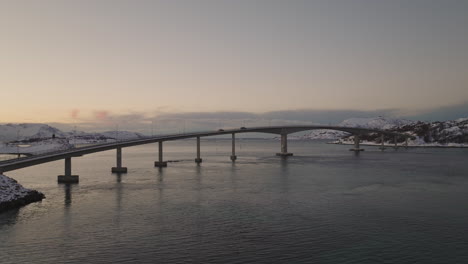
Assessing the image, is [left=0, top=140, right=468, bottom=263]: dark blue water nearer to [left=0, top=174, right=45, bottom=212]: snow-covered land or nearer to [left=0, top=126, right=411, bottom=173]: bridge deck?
[left=0, top=174, right=45, bottom=212]: snow-covered land

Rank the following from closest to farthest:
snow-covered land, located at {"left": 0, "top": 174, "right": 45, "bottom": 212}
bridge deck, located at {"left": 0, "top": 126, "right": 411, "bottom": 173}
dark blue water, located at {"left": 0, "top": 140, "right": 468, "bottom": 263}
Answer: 1. dark blue water, located at {"left": 0, "top": 140, "right": 468, "bottom": 263}
2. snow-covered land, located at {"left": 0, "top": 174, "right": 45, "bottom": 212}
3. bridge deck, located at {"left": 0, "top": 126, "right": 411, "bottom": 173}

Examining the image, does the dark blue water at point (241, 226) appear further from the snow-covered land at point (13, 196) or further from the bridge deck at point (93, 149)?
the bridge deck at point (93, 149)

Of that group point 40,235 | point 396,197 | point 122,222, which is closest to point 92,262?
point 40,235

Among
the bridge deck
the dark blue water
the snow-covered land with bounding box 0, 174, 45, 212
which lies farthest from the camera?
the bridge deck

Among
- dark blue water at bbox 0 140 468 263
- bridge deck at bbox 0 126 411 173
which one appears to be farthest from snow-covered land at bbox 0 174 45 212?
bridge deck at bbox 0 126 411 173

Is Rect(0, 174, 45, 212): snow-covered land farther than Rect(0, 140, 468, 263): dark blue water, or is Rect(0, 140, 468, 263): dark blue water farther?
Rect(0, 174, 45, 212): snow-covered land

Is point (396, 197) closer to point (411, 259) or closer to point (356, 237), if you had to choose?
point (356, 237)

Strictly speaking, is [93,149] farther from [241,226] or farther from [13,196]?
[241,226]

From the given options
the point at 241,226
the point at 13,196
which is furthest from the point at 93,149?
the point at 241,226

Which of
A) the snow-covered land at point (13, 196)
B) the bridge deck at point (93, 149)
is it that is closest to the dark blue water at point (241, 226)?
the snow-covered land at point (13, 196)
